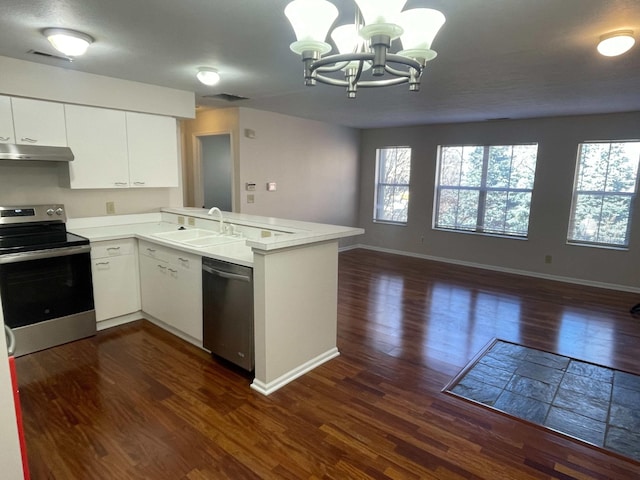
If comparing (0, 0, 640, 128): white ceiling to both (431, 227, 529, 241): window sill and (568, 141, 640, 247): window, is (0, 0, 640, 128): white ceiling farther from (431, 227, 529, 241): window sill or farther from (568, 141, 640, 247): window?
(431, 227, 529, 241): window sill

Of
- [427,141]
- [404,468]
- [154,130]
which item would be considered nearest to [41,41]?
[154,130]

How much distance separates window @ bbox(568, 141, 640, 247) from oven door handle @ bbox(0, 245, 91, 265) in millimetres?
6099

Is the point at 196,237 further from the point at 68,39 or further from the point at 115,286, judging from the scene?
the point at 68,39

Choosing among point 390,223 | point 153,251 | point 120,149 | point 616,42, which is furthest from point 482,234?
point 120,149

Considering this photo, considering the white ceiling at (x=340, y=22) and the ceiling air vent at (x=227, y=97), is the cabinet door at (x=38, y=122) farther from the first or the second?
the ceiling air vent at (x=227, y=97)

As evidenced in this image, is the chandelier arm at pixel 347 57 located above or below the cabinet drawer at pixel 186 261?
above

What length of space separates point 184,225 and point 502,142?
4835 mm

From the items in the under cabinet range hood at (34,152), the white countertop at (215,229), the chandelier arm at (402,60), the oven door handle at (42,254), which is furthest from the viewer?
the under cabinet range hood at (34,152)

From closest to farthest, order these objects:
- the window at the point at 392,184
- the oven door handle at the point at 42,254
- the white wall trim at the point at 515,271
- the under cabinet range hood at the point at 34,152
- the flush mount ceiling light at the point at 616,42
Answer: the flush mount ceiling light at the point at 616,42 < the oven door handle at the point at 42,254 < the under cabinet range hood at the point at 34,152 < the white wall trim at the point at 515,271 < the window at the point at 392,184

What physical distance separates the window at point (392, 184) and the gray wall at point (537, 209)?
17 cm

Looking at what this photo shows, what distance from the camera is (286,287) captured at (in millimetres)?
2570

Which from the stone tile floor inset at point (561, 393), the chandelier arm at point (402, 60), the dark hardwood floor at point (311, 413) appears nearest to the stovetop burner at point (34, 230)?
the dark hardwood floor at point (311, 413)

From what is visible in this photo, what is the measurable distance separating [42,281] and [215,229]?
1417 mm

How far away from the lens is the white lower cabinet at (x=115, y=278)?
3379 mm
